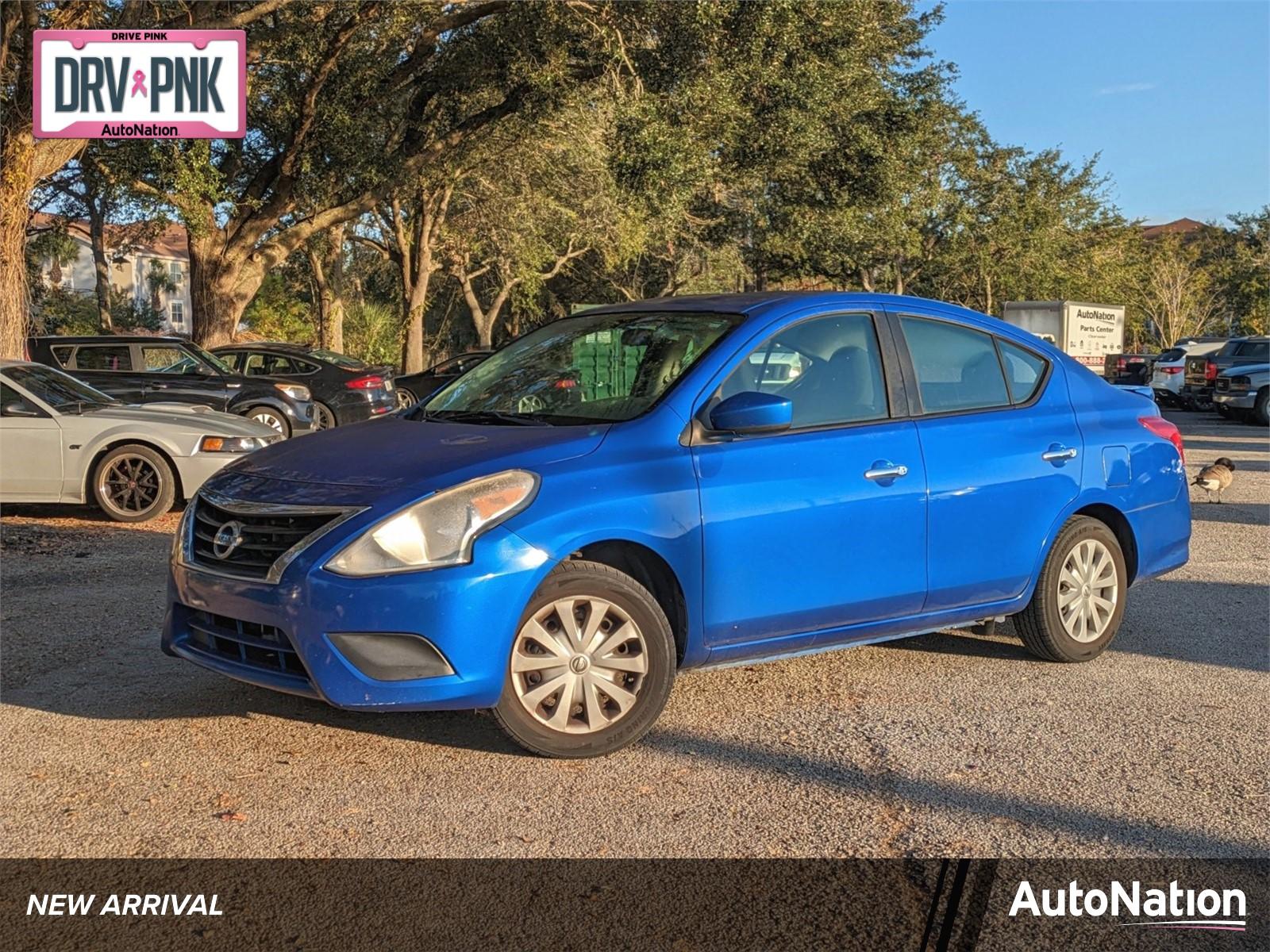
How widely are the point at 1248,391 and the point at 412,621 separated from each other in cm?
2486

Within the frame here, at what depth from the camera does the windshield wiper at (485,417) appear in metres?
5.23

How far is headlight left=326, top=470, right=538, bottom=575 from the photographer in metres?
4.39

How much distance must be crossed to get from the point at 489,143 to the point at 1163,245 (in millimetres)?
57658

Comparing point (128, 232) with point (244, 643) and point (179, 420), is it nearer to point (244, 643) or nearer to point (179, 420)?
point (179, 420)

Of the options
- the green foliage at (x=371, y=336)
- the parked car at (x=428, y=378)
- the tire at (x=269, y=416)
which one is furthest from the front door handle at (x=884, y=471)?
the green foliage at (x=371, y=336)

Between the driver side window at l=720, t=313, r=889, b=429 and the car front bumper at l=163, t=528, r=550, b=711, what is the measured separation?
1.32 meters

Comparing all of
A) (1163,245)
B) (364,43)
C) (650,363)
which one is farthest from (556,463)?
(1163,245)

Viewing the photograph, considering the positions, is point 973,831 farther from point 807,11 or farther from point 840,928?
point 807,11

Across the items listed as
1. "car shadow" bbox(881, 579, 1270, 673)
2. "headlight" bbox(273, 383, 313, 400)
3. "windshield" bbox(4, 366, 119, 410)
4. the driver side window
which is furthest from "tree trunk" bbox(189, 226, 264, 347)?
the driver side window

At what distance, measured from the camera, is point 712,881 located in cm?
366

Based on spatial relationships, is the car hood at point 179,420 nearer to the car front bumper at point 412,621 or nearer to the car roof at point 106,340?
the car roof at point 106,340

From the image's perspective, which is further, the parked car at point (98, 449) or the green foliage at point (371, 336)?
the green foliage at point (371, 336)

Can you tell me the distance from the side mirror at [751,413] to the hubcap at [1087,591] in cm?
188

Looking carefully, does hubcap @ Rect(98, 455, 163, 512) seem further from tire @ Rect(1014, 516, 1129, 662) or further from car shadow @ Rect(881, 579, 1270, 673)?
tire @ Rect(1014, 516, 1129, 662)
